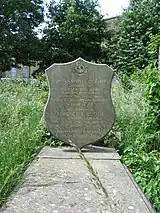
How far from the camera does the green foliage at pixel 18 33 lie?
20422 millimetres

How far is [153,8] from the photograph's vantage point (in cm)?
1559

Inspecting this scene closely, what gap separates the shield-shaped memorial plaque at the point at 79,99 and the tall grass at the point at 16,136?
1.18ft

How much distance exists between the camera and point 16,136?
3912mm

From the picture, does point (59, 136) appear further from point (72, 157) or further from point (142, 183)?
point (142, 183)

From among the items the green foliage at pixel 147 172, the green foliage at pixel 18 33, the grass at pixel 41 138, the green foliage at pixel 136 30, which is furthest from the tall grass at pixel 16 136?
the green foliage at pixel 18 33

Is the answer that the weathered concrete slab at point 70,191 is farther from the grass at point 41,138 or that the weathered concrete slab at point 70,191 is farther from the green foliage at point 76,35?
the green foliage at point 76,35

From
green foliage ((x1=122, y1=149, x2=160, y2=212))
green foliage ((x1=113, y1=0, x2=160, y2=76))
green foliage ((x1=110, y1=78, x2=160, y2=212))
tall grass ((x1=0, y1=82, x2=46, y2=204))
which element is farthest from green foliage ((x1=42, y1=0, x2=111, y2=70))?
green foliage ((x1=122, y1=149, x2=160, y2=212))

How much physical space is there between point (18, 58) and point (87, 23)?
4.33 m

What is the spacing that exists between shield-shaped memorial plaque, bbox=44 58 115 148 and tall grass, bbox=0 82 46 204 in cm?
36

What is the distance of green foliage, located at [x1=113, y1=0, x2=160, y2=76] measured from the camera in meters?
14.9

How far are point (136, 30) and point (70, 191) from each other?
13426 millimetres

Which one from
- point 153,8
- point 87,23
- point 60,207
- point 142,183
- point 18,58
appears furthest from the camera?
point 18,58

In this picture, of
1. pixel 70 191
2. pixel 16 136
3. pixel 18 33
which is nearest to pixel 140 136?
pixel 16 136

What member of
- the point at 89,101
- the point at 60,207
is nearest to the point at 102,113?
the point at 89,101
